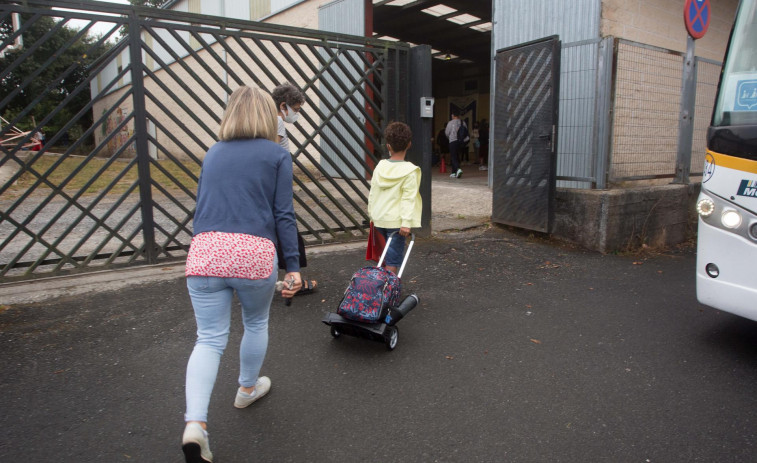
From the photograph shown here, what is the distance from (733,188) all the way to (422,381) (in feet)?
8.19

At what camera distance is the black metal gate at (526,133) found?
22.1ft

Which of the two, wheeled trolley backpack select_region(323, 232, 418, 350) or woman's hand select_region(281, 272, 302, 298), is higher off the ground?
woman's hand select_region(281, 272, 302, 298)

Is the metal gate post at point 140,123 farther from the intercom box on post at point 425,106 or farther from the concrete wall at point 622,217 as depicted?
the concrete wall at point 622,217

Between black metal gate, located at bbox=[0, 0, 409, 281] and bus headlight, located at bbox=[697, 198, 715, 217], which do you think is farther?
black metal gate, located at bbox=[0, 0, 409, 281]

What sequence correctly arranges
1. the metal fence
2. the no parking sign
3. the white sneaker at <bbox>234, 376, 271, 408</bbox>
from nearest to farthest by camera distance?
1. the white sneaker at <bbox>234, 376, 271, 408</bbox>
2. the no parking sign
3. the metal fence

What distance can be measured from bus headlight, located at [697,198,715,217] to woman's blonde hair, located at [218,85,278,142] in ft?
10.2

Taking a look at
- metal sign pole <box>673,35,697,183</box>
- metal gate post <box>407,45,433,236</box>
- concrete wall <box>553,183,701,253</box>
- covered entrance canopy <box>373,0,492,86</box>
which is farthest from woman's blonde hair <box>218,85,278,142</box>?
covered entrance canopy <box>373,0,492,86</box>

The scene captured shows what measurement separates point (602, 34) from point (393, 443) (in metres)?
7.50

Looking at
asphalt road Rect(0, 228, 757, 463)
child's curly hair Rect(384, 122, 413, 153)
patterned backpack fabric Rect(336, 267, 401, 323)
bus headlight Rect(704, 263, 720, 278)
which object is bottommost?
asphalt road Rect(0, 228, 757, 463)

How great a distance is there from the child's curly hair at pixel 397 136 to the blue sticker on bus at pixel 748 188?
8.12 feet

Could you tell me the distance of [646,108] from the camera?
7.39 metres

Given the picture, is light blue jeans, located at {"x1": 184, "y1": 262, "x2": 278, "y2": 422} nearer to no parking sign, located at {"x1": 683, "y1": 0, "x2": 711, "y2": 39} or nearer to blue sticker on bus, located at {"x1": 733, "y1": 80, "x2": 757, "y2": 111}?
blue sticker on bus, located at {"x1": 733, "y1": 80, "x2": 757, "y2": 111}

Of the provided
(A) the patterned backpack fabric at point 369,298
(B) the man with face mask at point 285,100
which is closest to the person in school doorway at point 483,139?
(B) the man with face mask at point 285,100

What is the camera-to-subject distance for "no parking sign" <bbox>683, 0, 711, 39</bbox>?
607cm
